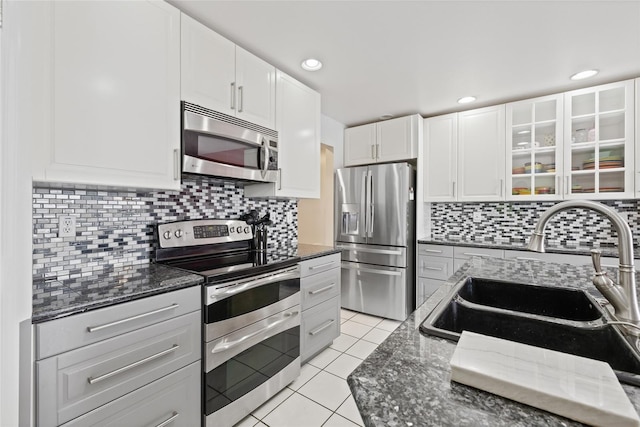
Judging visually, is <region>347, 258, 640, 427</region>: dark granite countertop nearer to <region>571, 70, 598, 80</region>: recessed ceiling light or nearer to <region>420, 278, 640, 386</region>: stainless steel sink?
<region>420, 278, 640, 386</region>: stainless steel sink

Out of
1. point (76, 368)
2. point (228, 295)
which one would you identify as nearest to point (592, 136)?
→ point (228, 295)

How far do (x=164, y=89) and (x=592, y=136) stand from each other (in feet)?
11.9

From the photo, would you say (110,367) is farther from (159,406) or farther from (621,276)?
(621,276)

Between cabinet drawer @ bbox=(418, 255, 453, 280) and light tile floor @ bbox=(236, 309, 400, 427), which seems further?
cabinet drawer @ bbox=(418, 255, 453, 280)

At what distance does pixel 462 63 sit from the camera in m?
2.24

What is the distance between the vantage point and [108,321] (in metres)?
1.07

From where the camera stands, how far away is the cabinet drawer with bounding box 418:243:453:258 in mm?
3070

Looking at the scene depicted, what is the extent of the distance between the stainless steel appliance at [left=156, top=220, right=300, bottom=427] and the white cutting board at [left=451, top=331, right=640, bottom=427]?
1188 millimetres

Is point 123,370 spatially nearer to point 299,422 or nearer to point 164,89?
point 299,422

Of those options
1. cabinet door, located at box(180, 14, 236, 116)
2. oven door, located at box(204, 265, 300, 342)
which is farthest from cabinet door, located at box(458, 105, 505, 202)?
cabinet door, located at box(180, 14, 236, 116)

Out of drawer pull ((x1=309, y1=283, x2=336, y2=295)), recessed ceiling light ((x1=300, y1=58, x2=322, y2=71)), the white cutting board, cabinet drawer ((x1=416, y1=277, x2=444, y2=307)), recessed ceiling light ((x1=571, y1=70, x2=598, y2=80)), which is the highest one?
recessed ceiling light ((x1=571, y1=70, x2=598, y2=80))

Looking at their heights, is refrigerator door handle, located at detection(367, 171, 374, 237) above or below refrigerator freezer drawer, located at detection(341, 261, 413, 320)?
above

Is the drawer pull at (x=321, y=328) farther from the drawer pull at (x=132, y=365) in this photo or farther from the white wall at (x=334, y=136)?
the white wall at (x=334, y=136)

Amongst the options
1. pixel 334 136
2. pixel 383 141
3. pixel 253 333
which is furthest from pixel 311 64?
pixel 253 333
